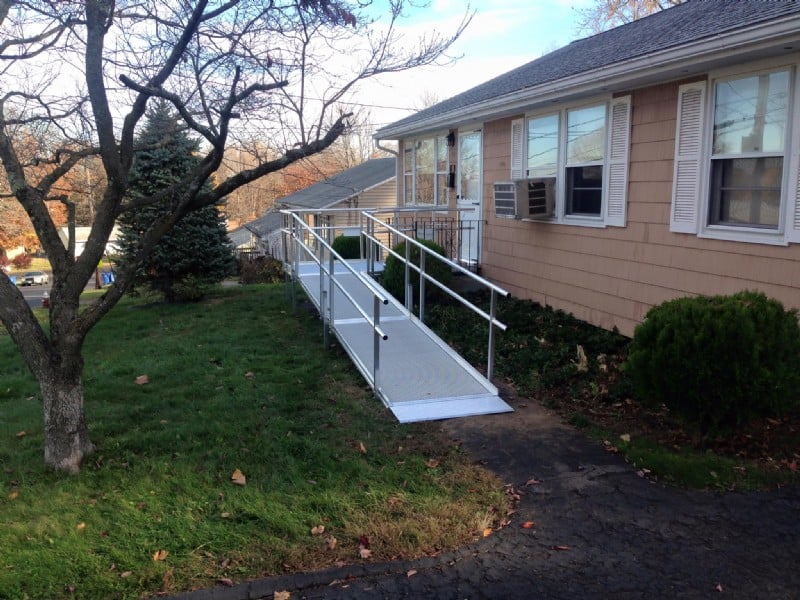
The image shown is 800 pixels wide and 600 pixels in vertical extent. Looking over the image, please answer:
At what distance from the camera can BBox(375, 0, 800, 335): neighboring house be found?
5.55 m

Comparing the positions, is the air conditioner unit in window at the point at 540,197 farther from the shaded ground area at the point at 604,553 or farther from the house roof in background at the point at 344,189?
the house roof in background at the point at 344,189

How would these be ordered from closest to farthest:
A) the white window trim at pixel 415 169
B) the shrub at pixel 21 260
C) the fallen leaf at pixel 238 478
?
the fallen leaf at pixel 238 478 < the white window trim at pixel 415 169 < the shrub at pixel 21 260

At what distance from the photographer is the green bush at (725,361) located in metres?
4.34

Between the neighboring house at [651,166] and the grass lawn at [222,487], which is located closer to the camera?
the grass lawn at [222,487]

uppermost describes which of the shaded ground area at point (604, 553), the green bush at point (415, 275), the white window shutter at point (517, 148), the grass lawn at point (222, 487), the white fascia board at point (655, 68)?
the white fascia board at point (655, 68)

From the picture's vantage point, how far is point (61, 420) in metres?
4.46

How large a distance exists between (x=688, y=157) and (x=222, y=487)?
5.12 metres

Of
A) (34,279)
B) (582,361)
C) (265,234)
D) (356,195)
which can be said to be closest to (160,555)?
(582,361)

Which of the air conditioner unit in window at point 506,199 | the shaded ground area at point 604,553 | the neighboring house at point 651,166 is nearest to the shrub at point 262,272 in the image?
the neighboring house at point 651,166

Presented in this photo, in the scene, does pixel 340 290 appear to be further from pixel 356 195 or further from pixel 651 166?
pixel 356 195

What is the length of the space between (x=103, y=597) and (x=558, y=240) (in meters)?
6.64

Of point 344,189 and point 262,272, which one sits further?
point 344,189

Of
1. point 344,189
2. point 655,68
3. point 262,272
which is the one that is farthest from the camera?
point 344,189

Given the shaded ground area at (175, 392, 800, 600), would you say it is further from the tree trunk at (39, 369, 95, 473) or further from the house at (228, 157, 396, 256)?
the house at (228, 157, 396, 256)
